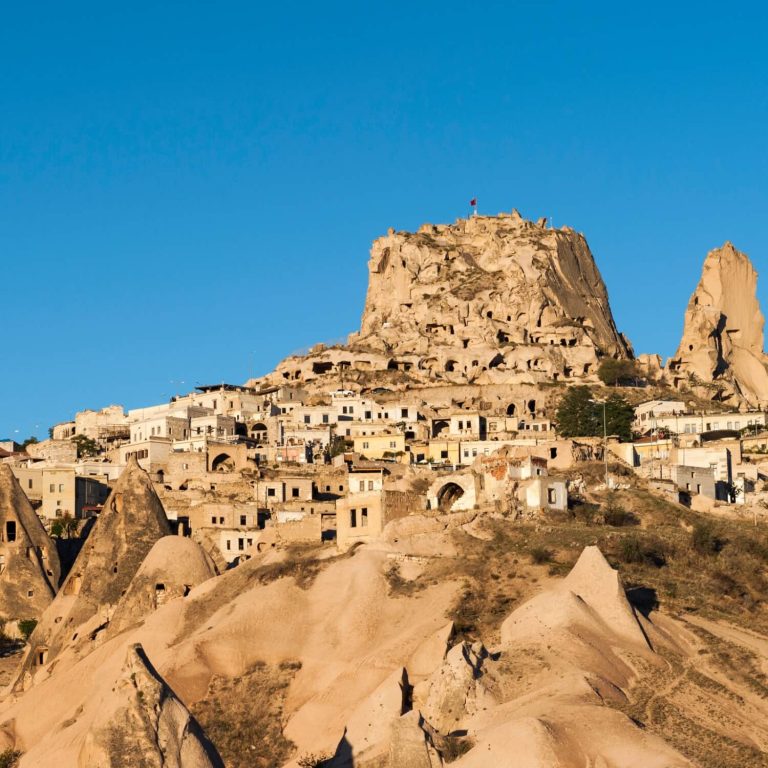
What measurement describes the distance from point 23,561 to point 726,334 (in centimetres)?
7913

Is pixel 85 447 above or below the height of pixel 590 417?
below

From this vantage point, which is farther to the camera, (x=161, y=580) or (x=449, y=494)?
(x=449, y=494)

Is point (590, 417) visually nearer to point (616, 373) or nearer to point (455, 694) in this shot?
point (616, 373)

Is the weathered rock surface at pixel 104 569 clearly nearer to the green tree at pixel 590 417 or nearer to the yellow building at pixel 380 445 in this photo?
the yellow building at pixel 380 445

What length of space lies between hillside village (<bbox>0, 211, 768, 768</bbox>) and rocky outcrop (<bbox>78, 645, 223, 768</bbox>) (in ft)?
0.36

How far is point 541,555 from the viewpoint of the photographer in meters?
64.3

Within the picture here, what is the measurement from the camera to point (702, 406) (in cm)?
11975

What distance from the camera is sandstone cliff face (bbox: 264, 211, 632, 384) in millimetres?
131500

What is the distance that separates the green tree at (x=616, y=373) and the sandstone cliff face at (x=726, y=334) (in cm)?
353

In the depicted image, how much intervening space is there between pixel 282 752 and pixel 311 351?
3367 inches

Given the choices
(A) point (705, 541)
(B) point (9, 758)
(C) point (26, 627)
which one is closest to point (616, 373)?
(A) point (705, 541)

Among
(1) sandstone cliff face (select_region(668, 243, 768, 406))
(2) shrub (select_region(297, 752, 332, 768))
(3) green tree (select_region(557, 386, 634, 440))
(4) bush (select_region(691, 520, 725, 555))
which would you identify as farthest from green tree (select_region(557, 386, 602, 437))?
(2) shrub (select_region(297, 752, 332, 768))

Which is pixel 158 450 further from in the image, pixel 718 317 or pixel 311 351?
pixel 718 317

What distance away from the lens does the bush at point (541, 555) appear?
63938mm
